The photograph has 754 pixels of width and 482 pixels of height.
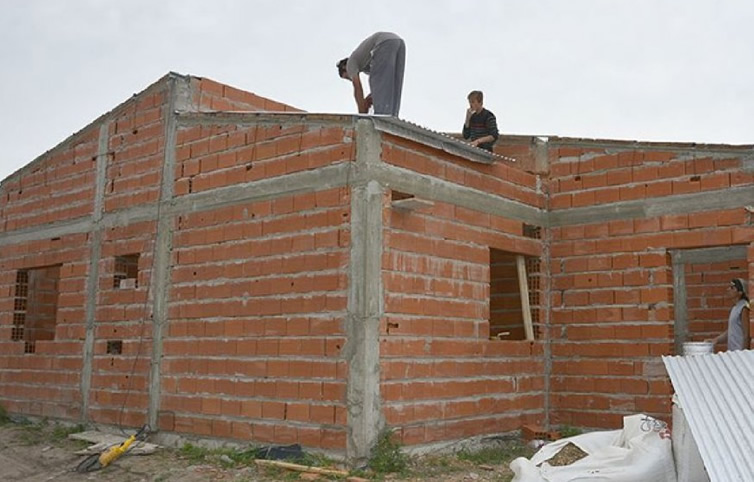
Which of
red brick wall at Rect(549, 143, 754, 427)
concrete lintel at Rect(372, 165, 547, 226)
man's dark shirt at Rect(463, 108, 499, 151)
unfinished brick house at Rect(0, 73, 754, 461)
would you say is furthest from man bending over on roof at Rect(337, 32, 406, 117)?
red brick wall at Rect(549, 143, 754, 427)

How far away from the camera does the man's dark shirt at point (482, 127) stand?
8820 mm

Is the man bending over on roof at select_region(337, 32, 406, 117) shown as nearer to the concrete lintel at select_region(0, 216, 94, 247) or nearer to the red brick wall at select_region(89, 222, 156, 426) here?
the red brick wall at select_region(89, 222, 156, 426)

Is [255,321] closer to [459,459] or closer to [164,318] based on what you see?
[164,318]

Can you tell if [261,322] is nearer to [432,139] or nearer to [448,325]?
[448,325]

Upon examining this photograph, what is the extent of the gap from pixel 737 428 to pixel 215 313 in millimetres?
5023

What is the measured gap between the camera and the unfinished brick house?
23.3 ft

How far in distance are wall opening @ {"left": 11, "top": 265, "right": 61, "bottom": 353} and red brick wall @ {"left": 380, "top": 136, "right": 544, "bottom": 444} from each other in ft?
19.1

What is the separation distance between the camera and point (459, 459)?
293 inches

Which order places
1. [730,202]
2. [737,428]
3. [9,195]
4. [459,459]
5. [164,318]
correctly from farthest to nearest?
[9,195] < [164,318] < [730,202] < [459,459] < [737,428]

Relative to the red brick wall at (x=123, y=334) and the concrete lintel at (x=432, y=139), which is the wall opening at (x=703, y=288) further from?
the red brick wall at (x=123, y=334)

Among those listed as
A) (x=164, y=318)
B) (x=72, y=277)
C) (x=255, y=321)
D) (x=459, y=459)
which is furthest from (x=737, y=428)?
(x=72, y=277)

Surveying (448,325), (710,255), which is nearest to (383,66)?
(448,325)

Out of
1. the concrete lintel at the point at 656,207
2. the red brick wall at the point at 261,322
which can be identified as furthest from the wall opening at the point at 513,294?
the red brick wall at the point at 261,322

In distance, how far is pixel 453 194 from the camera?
8.00 metres
